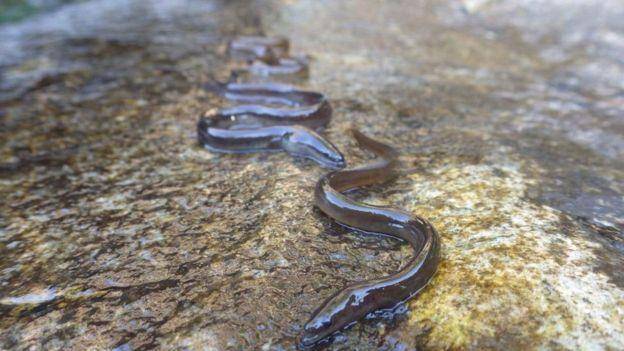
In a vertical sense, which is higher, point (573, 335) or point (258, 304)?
point (573, 335)

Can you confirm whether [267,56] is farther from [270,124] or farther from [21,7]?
[21,7]

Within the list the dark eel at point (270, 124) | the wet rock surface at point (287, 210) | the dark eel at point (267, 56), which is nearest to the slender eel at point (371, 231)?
the wet rock surface at point (287, 210)

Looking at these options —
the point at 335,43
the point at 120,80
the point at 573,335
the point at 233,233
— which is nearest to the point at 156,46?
the point at 120,80

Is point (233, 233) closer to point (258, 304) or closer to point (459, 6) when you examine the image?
point (258, 304)

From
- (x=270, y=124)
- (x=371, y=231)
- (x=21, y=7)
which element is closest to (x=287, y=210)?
(x=371, y=231)

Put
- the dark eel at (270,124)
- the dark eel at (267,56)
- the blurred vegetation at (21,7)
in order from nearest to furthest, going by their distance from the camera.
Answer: the dark eel at (270,124) → the dark eel at (267,56) → the blurred vegetation at (21,7)

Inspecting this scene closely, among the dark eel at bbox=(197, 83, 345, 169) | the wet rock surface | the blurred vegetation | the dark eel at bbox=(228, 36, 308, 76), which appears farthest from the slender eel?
the blurred vegetation

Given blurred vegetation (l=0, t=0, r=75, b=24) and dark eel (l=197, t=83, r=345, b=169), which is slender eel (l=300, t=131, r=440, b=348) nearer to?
dark eel (l=197, t=83, r=345, b=169)

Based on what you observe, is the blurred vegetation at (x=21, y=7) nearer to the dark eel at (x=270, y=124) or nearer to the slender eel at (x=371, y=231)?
the dark eel at (x=270, y=124)
